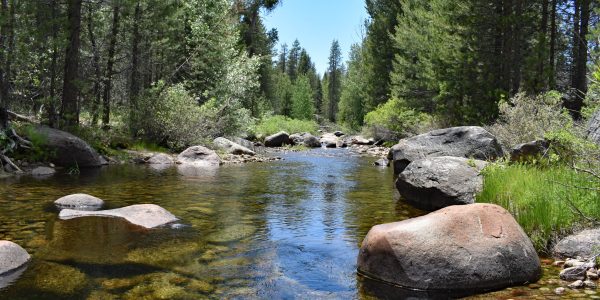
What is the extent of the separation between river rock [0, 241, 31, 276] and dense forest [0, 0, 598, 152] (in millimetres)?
10289

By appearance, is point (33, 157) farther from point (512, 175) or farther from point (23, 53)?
point (512, 175)

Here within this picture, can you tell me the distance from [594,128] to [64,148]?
14.2 meters

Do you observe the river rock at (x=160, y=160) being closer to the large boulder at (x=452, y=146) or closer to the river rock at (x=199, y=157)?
the river rock at (x=199, y=157)

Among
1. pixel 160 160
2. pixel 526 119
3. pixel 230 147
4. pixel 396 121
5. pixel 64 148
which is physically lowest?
pixel 160 160

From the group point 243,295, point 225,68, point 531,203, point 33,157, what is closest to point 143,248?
point 243,295

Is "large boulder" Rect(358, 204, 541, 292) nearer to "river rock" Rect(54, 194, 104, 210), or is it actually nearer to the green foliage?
"river rock" Rect(54, 194, 104, 210)

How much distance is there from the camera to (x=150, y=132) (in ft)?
68.8

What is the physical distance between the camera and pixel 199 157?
19359mm

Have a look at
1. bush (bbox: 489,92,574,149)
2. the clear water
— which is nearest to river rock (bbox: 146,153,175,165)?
the clear water

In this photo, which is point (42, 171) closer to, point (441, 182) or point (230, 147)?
point (230, 147)

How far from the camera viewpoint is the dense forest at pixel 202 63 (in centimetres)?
1759

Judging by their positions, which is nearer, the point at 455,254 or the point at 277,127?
the point at 455,254

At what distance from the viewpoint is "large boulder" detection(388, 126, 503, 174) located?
1366 centimetres

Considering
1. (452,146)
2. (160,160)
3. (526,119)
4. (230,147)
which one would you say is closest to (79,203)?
(160,160)
